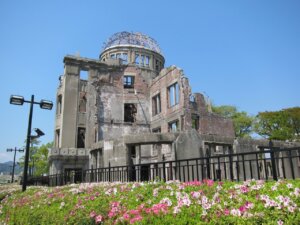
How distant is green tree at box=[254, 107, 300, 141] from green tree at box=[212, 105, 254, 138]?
179 centimetres

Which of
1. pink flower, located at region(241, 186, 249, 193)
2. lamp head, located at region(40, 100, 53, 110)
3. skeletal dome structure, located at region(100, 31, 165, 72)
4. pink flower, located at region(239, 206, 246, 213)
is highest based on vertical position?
skeletal dome structure, located at region(100, 31, 165, 72)

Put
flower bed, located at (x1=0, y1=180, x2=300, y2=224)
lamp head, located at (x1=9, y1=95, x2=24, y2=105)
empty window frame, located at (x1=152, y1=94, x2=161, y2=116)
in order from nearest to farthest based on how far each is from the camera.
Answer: flower bed, located at (x1=0, y1=180, x2=300, y2=224) < lamp head, located at (x1=9, y1=95, x2=24, y2=105) < empty window frame, located at (x1=152, y1=94, x2=161, y2=116)

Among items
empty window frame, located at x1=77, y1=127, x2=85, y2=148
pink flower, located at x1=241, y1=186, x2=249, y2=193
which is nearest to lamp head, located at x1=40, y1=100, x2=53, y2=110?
pink flower, located at x1=241, y1=186, x2=249, y2=193

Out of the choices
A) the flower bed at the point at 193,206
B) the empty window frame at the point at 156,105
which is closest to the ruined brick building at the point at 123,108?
the empty window frame at the point at 156,105

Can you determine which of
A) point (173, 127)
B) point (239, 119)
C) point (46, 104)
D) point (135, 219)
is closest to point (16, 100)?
point (46, 104)

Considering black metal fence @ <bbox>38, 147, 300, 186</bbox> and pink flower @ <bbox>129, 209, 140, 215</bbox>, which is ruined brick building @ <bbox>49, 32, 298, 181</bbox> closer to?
black metal fence @ <bbox>38, 147, 300, 186</bbox>

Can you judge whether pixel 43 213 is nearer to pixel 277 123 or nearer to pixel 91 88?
pixel 91 88

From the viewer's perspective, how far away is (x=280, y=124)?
43.0m

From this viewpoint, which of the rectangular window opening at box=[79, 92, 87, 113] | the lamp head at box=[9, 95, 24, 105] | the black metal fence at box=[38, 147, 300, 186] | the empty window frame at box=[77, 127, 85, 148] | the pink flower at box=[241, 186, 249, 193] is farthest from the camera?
the rectangular window opening at box=[79, 92, 87, 113]

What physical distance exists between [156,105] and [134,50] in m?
9.22

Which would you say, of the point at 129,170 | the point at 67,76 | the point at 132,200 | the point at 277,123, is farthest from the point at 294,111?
the point at 132,200

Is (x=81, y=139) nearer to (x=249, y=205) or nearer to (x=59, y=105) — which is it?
(x=59, y=105)

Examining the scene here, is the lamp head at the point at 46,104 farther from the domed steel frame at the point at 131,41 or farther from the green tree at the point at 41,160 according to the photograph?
the green tree at the point at 41,160

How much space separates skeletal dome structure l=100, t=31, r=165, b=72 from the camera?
123 ft
